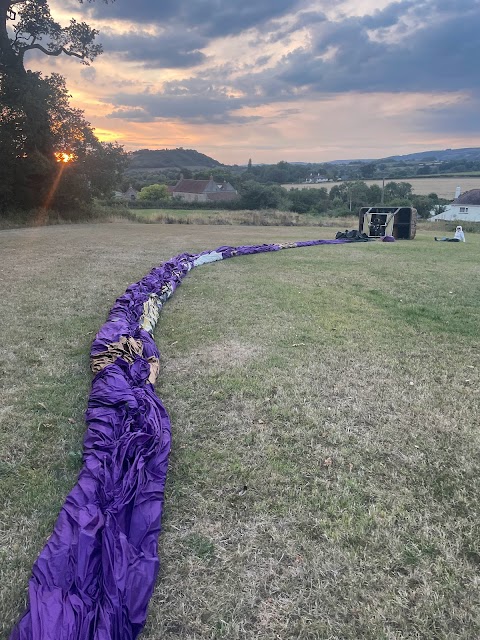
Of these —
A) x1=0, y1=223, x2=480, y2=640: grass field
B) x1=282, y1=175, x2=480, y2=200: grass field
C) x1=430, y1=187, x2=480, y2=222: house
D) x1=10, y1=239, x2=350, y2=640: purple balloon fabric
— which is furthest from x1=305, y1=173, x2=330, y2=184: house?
x1=10, y1=239, x2=350, y2=640: purple balloon fabric

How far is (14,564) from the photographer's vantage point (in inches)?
70.2

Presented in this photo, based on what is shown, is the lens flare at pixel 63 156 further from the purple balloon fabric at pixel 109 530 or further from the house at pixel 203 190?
the house at pixel 203 190

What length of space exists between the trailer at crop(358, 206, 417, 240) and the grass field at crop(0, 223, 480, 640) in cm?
1289

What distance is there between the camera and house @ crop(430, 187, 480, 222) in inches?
2040

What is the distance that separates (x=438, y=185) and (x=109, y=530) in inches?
2873

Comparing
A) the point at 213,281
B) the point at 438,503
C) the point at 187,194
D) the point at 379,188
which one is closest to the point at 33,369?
the point at 438,503

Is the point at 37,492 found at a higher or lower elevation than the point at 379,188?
lower

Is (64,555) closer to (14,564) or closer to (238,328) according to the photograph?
(14,564)

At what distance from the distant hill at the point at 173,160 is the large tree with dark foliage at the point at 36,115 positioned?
72.2 metres

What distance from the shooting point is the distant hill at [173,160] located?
92.8 metres

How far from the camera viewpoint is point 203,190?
219 feet

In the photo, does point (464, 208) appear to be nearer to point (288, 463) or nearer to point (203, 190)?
point (203, 190)

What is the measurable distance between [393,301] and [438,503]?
15.5 ft

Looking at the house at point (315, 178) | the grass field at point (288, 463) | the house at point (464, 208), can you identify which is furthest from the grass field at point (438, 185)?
the grass field at point (288, 463)
